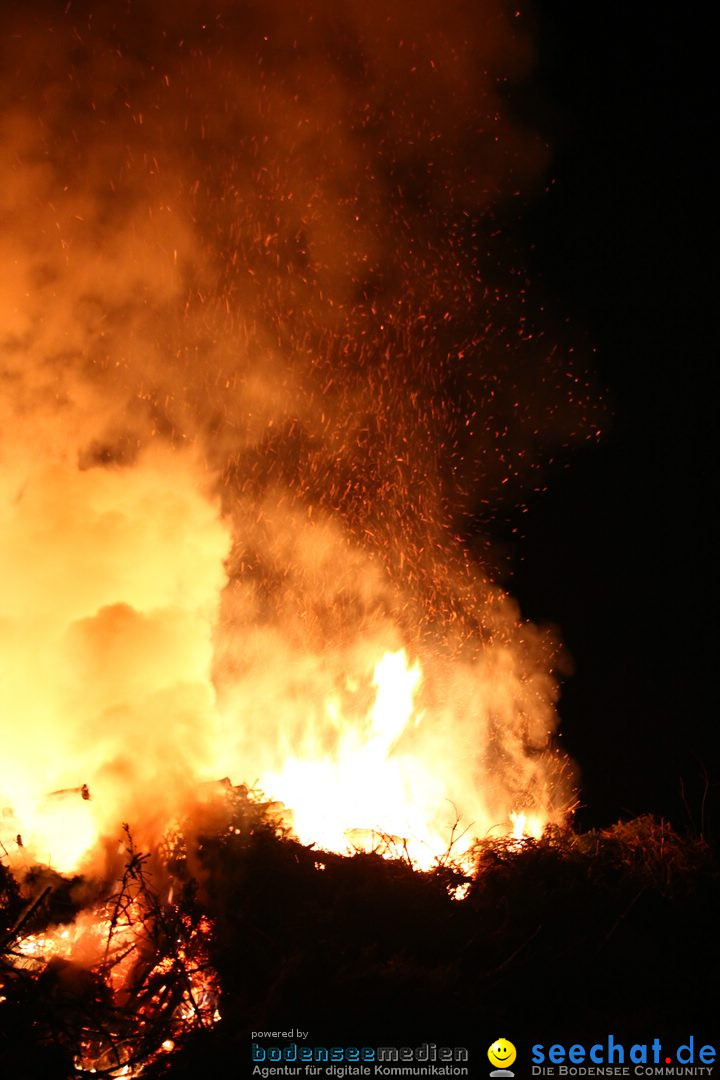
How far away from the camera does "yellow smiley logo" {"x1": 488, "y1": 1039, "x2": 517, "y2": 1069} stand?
4.47 metres

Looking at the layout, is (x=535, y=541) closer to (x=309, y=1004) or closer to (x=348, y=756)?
(x=348, y=756)

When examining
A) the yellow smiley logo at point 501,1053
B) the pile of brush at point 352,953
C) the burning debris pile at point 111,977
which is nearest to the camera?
the yellow smiley logo at point 501,1053

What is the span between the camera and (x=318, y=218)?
33.0 ft

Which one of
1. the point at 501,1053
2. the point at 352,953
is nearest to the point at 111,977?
the point at 352,953

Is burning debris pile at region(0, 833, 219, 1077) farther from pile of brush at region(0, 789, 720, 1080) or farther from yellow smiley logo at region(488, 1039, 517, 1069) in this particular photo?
yellow smiley logo at region(488, 1039, 517, 1069)

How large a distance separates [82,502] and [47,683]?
88.4 inches

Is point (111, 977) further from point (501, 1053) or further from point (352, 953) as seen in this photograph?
point (501, 1053)

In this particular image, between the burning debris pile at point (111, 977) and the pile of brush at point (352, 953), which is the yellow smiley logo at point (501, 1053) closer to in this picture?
the pile of brush at point (352, 953)

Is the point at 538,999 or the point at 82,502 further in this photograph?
the point at 82,502

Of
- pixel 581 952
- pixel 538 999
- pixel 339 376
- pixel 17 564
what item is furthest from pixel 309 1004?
pixel 339 376

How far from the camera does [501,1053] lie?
14.8ft

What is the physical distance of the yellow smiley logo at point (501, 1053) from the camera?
447 cm

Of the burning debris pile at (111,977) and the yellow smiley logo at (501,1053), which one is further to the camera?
the burning debris pile at (111,977)

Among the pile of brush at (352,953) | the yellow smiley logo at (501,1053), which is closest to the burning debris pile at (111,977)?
the pile of brush at (352,953)
